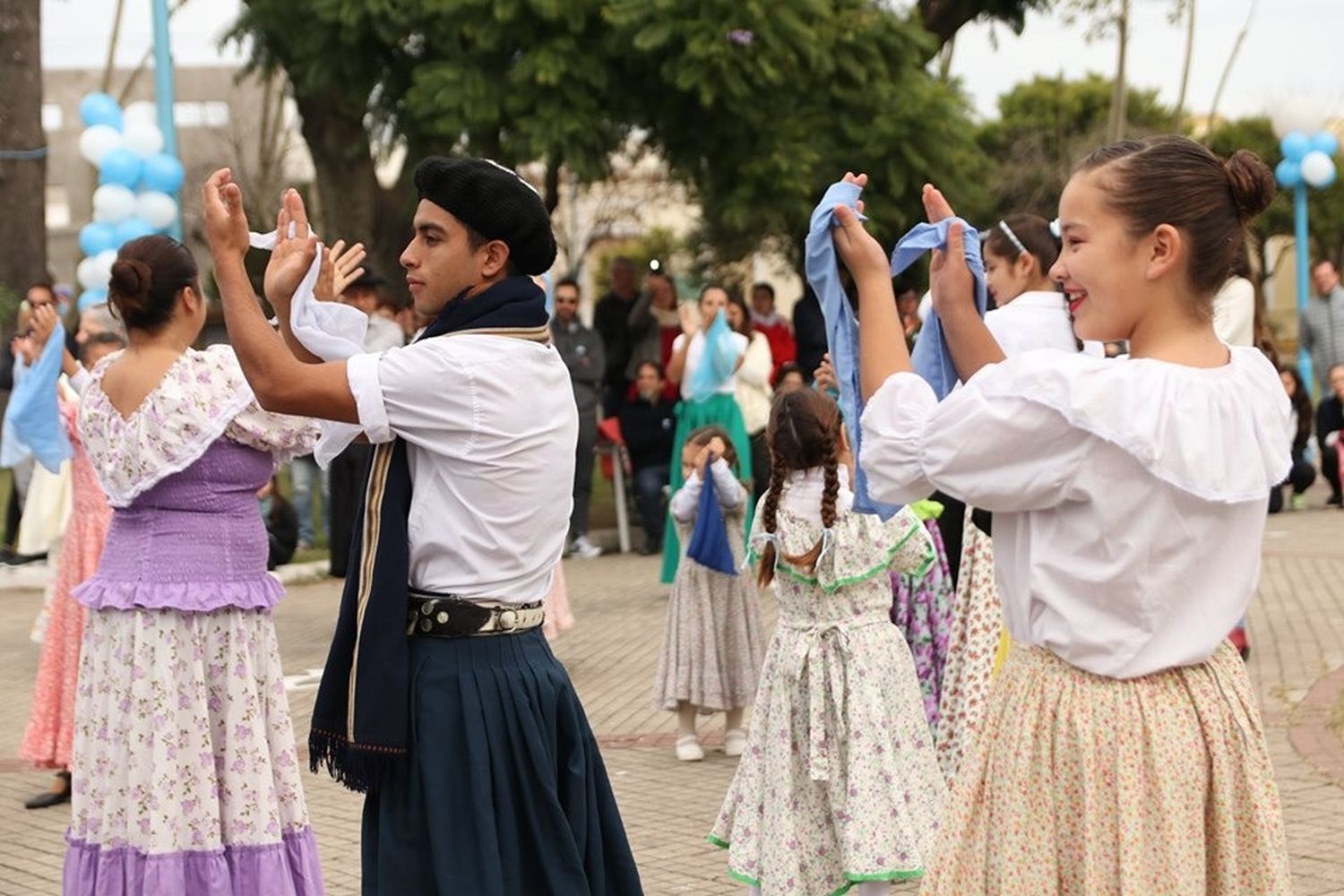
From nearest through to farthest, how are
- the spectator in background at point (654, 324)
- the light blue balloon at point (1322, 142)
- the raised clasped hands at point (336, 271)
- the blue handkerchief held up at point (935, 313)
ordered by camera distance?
the blue handkerchief held up at point (935, 313), the raised clasped hands at point (336, 271), the spectator in background at point (654, 324), the light blue balloon at point (1322, 142)

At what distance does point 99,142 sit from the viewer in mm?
14391

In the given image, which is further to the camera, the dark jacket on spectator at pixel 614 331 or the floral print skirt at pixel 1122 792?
the dark jacket on spectator at pixel 614 331

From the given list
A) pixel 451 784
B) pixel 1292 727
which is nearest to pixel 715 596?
pixel 1292 727

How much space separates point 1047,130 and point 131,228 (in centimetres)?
3400

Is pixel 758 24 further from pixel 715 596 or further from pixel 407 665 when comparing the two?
pixel 407 665

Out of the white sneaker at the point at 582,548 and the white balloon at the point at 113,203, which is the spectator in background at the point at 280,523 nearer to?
the white balloon at the point at 113,203

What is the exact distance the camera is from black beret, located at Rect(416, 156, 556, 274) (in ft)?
12.8

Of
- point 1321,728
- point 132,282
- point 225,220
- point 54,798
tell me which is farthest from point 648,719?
point 225,220

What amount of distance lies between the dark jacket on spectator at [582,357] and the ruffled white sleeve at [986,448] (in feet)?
39.2

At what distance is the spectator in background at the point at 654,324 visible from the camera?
1591cm

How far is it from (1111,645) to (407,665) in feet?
4.74

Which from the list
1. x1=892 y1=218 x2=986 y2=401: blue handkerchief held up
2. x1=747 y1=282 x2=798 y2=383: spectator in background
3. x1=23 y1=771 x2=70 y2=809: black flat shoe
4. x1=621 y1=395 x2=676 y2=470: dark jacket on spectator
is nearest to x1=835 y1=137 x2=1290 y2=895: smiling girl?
x1=892 y1=218 x2=986 y2=401: blue handkerchief held up

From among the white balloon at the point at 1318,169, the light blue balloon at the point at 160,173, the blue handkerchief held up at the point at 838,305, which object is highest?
the white balloon at the point at 1318,169

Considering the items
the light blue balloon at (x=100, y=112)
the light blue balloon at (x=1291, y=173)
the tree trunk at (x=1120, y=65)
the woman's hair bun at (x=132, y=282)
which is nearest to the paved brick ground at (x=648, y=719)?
the woman's hair bun at (x=132, y=282)
